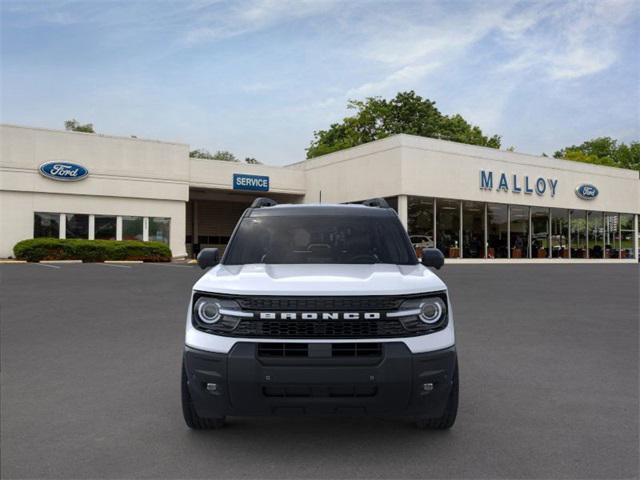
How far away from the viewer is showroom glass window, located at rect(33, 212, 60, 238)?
110ft

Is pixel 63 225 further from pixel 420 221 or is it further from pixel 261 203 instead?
pixel 261 203

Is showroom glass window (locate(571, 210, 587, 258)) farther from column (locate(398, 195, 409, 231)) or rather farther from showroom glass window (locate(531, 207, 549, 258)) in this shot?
column (locate(398, 195, 409, 231))

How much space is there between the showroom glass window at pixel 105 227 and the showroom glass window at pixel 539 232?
28784 millimetres

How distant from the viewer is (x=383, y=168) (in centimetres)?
3469

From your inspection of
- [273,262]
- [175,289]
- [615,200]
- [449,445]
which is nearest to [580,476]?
[449,445]

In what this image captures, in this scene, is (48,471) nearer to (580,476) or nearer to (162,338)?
(580,476)

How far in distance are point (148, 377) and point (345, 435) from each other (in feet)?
8.46

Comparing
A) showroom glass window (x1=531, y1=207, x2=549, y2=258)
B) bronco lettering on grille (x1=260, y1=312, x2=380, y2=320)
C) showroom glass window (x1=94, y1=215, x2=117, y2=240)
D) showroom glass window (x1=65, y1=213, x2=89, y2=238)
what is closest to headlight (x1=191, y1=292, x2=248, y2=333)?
bronco lettering on grille (x1=260, y1=312, x2=380, y2=320)

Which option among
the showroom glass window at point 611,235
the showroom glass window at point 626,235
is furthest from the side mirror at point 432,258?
the showroom glass window at point 626,235

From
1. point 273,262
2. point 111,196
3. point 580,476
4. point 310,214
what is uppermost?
point 111,196

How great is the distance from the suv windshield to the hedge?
29.0 m

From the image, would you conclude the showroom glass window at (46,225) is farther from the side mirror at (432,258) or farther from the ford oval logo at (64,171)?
the side mirror at (432,258)

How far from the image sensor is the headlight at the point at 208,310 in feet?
12.4

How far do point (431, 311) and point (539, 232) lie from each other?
4117 centimetres
